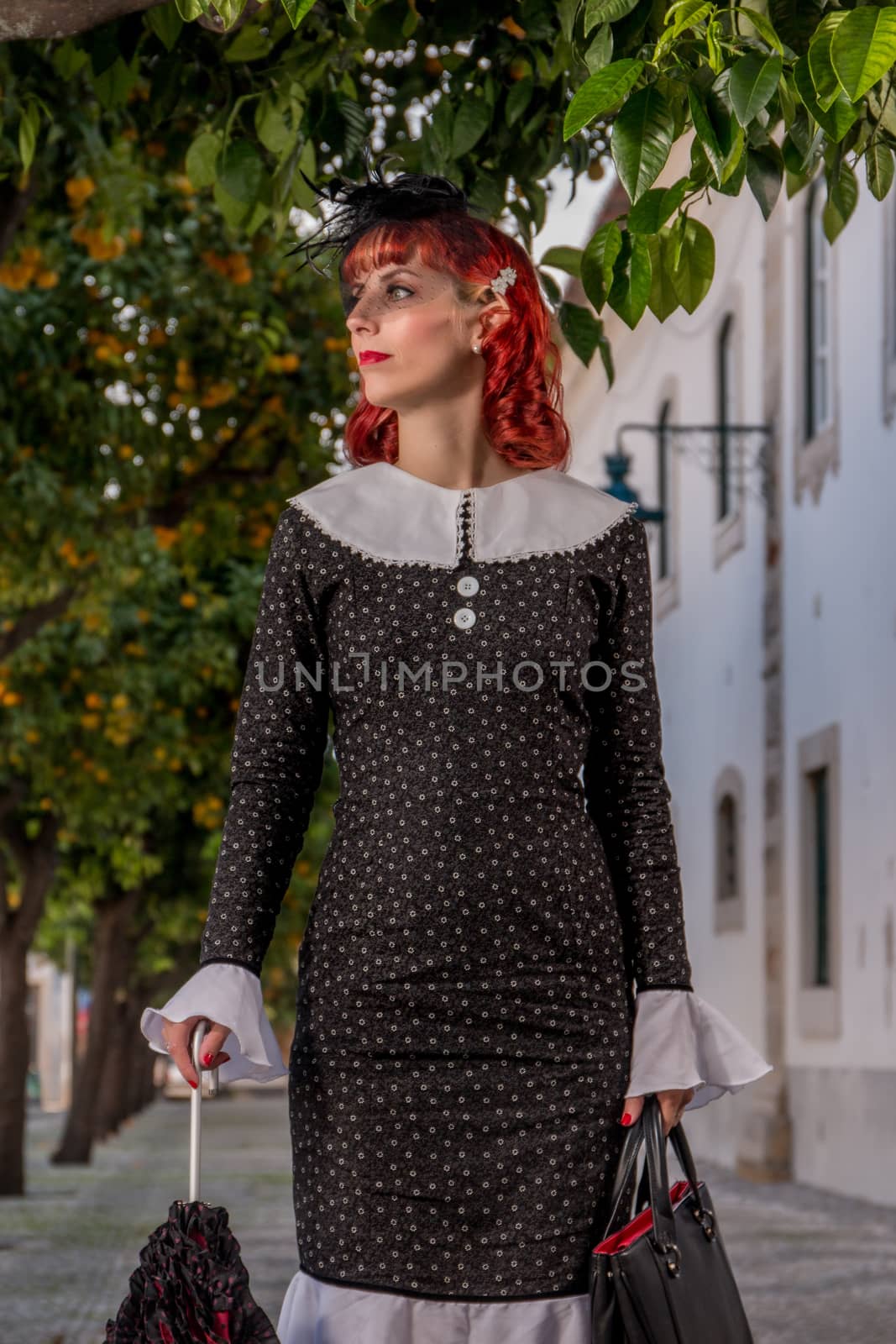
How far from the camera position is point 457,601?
3.04 meters

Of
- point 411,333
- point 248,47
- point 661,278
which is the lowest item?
point 411,333

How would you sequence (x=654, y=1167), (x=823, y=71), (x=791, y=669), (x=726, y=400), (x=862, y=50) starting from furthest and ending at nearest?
(x=726, y=400), (x=791, y=669), (x=654, y=1167), (x=823, y=71), (x=862, y=50)

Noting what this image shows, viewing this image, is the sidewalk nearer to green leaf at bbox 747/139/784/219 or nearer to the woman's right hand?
the woman's right hand

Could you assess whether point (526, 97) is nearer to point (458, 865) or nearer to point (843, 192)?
point (843, 192)

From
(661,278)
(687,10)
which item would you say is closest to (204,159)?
(661,278)

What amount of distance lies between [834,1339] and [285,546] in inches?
247

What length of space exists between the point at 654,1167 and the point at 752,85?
1428 millimetres

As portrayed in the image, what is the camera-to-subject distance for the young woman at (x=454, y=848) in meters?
2.88

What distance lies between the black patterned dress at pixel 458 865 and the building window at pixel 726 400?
16140 mm

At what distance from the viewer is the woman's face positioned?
10.5 feet

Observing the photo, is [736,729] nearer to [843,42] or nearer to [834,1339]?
[834,1339]

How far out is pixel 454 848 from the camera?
2938 mm

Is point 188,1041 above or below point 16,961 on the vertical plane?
above

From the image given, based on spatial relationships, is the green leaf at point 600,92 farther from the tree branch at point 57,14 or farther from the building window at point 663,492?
the building window at point 663,492
